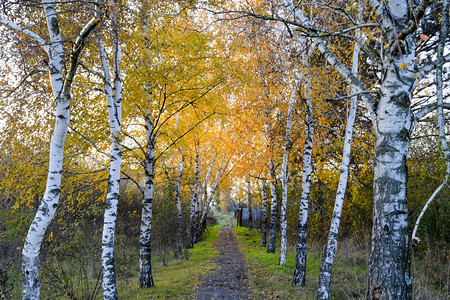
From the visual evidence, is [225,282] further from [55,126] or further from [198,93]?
[55,126]

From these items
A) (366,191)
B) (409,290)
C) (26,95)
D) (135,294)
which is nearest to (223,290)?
(135,294)

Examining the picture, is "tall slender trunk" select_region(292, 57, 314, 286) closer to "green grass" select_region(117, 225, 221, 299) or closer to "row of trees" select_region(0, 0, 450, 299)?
"row of trees" select_region(0, 0, 450, 299)

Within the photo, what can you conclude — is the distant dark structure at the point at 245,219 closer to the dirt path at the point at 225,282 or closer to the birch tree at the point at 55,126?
the dirt path at the point at 225,282

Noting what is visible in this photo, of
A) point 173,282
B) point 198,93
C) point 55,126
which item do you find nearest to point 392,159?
point 55,126

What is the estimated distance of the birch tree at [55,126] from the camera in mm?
3953

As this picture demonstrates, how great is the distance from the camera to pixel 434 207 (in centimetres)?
906

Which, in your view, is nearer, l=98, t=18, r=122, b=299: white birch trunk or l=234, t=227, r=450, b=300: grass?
l=98, t=18, r=122, b=299: white birch trunk

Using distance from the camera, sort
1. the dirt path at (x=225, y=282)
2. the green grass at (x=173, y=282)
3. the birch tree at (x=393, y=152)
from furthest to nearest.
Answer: the dirt path at (x=225, y=282) < the green grass at (x=173, y=282) < the birch tree at (x=393, y=152)

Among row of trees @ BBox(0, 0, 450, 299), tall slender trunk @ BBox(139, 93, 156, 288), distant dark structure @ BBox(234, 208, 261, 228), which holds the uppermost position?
row of trees @ BBox(0, 0, 450, 299)

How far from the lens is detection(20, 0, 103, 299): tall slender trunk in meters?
3.95

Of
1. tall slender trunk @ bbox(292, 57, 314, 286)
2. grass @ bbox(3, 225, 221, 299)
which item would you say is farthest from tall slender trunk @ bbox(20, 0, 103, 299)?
tall slender trunk @ bbox(292, 57, 314, 286)

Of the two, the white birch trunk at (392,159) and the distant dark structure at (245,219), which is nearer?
the white birch trunk at (392,159)

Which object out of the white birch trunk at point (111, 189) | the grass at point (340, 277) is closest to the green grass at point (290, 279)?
the grass at point (340, 277)

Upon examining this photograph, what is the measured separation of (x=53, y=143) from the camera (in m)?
4.29
